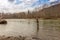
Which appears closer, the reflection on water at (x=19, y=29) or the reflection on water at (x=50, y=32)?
the reflection on water at (x=50, y=32)

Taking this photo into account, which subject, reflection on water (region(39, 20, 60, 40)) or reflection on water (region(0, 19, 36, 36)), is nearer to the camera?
reflection on water (region(39, 20, 60, 40))

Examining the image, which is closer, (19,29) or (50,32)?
(50,32)

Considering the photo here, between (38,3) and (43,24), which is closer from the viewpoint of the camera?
(38,3)

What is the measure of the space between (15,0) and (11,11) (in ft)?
1.09

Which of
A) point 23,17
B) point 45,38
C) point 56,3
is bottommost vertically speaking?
point 45,38

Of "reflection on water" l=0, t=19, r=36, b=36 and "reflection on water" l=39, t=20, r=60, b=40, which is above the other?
"reflection on water" l=0, t=19, r=36, b=36

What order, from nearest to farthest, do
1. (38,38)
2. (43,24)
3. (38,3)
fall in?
(38,38) → (38,3) → (43,24)

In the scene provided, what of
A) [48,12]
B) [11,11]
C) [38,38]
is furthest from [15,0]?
[38,38]

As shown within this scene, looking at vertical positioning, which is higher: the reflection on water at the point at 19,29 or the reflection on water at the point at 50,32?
the reflection on water at the point at 19,29

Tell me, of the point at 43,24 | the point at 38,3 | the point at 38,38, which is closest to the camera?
the point at 38,38

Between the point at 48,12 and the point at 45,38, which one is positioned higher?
the point at 48,12

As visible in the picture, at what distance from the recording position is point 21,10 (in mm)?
4516

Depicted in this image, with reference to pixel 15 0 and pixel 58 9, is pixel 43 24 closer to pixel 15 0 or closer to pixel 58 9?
pixel 58 9

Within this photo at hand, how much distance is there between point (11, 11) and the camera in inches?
176
